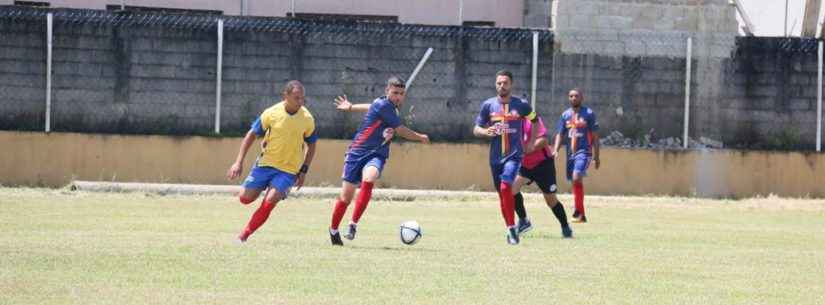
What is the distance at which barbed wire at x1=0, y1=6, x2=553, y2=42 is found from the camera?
95.6 feet

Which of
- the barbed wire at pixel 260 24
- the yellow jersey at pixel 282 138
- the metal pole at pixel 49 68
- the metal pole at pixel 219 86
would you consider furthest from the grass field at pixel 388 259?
the barbed wire at pixel 260 24

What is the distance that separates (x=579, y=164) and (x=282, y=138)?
7394mm

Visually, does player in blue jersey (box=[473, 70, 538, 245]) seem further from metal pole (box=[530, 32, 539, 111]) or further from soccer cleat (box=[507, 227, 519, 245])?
metal pole (box=[530, 32, 539, 111])

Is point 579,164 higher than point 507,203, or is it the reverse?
point 579,164

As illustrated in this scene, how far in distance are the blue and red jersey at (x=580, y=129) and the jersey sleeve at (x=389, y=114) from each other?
6.26 meters

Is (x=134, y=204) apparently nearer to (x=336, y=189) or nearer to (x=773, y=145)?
(x=336, y=189)

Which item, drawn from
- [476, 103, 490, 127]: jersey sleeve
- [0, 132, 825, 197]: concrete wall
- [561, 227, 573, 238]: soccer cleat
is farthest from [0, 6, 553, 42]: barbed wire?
[476, 103, 490, 127]: jersey sleeve

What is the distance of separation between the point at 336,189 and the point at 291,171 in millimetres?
12056

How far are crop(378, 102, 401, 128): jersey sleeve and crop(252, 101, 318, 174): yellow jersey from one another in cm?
97

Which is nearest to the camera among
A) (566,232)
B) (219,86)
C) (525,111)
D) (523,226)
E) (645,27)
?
(525,111)

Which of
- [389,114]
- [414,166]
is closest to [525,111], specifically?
[389,114]

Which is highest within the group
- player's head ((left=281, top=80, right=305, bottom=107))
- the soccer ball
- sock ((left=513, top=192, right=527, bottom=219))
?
player's head ((left=281, top=80, right=305, bottom=107))

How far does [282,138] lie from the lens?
54.6 ft

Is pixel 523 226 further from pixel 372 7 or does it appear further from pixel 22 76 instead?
pixel 372 7
